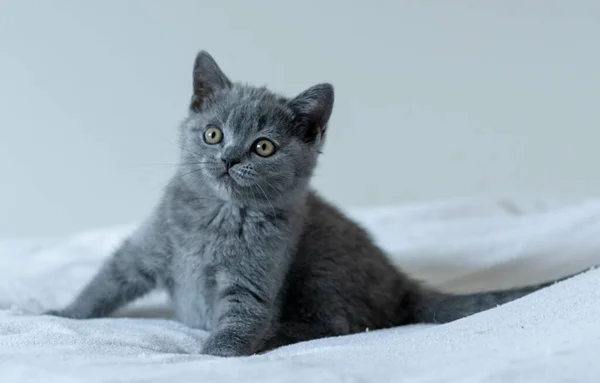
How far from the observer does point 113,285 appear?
61.7 inches

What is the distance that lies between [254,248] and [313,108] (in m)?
0.31

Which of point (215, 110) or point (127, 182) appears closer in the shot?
point (215, 110)

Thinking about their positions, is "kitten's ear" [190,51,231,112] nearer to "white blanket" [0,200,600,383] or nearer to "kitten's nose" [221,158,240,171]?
"kitten's nose" [221,158,240,171]

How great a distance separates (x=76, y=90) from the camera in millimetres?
2773

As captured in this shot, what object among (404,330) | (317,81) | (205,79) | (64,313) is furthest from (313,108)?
(317,81)

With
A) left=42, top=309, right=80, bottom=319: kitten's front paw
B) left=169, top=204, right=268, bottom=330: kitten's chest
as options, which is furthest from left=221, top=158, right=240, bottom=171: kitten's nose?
left=42, top=309, right=80, bottom=319: kitten's front paw

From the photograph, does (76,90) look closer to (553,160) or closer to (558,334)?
(553,160)

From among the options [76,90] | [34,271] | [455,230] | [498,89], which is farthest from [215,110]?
[498,89]

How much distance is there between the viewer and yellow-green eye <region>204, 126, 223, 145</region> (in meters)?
1.47

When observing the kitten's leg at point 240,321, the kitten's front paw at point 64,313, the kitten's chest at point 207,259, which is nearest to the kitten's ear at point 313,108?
the kitten's chest at point 207,259

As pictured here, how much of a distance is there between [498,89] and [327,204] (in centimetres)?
140

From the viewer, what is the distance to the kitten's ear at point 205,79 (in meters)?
1.56

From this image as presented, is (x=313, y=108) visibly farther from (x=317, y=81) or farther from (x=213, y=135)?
(x=317, y=81)

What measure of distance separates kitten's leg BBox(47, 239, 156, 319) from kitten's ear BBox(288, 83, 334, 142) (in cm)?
43
